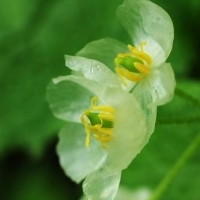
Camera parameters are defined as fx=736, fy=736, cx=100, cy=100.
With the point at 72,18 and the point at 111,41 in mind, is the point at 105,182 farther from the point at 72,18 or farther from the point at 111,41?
the point at 72,18

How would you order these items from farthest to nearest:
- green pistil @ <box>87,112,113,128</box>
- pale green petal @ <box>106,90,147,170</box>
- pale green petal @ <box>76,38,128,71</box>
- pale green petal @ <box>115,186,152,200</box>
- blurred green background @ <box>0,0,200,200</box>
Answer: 1. blurred green background @ <box>0,0,200,200</box>
2. pale green petal @ <box>115,186,152,200</box>
3. pale green petal @ <box>76,38,128,71</box>
4. green pistil @ <box>87,112,113,128</box>
5. pale green petal @ <box>106,90,147,170</box>

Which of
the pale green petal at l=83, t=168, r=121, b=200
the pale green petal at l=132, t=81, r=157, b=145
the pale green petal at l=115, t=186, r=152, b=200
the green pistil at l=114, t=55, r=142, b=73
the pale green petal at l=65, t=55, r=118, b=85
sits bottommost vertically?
the pale green petal at l=115, t=186, r=152, b=200

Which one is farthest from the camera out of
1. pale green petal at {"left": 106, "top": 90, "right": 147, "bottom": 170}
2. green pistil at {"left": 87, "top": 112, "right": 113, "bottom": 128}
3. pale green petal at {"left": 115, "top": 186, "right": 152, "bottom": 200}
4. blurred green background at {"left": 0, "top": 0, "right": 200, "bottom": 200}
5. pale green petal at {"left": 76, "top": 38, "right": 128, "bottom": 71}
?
blurred green background at {"left": 0, "top": 0, "right": 200, "bottom": 200}

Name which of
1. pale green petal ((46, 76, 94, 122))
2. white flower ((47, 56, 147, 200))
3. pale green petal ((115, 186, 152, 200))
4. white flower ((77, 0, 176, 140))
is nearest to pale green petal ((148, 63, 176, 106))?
white flower ((77, 0, 176, 140))

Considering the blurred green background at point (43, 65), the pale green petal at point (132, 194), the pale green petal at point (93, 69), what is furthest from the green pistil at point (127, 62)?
the blurred green background at point (43, 65)

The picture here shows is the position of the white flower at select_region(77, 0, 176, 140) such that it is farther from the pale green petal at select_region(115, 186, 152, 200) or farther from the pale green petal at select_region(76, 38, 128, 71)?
the pale green petal at select_region(115, 186, 152, 200)

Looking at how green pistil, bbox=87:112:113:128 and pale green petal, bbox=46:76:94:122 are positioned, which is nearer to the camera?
green pistil, bbox=87:112:113:128

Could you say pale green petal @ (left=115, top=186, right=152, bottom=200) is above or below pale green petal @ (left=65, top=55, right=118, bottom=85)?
below

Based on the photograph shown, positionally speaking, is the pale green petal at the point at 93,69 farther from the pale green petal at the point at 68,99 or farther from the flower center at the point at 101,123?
the pale green petal at the point at 68,99
